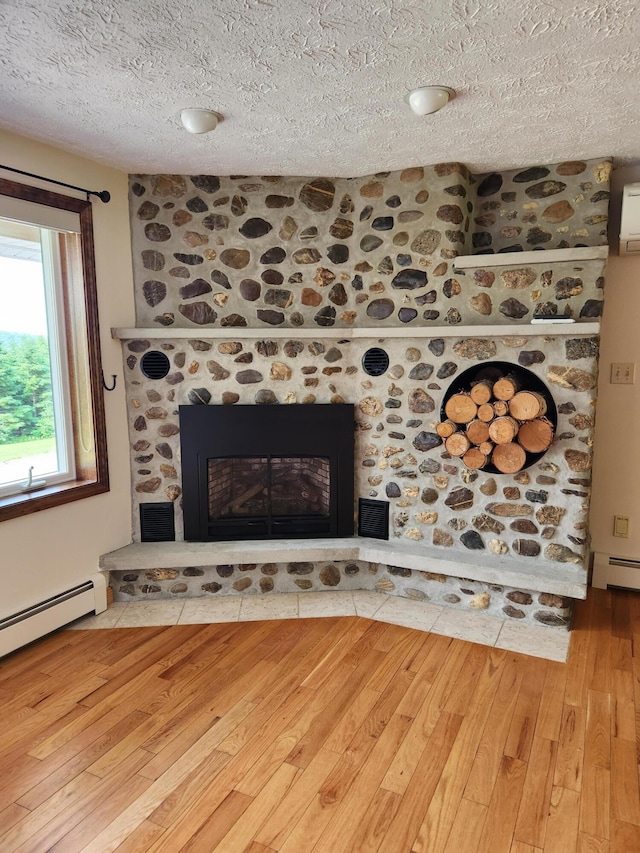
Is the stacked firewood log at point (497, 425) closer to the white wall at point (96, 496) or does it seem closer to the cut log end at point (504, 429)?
the cut log end at point (504, 429)

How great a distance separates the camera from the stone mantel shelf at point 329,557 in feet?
9.43

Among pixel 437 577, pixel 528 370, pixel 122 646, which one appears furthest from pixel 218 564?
pixel 528 370

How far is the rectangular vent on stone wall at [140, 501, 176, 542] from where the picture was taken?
325cm

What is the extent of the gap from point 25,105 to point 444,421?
232 cm

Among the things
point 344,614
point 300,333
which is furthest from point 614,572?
point 300,333

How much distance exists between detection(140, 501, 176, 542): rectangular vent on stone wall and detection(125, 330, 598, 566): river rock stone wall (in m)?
0.04

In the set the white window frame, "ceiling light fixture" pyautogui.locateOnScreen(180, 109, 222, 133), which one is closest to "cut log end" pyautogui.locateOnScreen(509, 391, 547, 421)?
"ceiling light fixture" pyautogui.locateOnScreen(180, 109, 222, 133)

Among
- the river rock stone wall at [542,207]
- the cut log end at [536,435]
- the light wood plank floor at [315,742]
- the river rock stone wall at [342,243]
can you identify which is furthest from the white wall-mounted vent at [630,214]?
the light wood plank floor at [315,742]

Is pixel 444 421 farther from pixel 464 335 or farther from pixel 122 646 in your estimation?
pixel 122 646

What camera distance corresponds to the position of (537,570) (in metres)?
2.85

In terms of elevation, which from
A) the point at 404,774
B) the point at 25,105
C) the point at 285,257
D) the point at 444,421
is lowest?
the point at 404,774

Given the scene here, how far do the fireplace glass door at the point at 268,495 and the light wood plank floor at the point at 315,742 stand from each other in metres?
0.61

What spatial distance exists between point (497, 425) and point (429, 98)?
1.48 meters

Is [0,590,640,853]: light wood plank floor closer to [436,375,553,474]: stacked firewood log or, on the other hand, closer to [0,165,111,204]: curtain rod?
[436,375,553,474]: stacked firewood log
